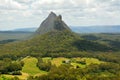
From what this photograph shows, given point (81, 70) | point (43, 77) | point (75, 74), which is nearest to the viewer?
point (43, 77)

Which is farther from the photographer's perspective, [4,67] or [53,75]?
[4,67]

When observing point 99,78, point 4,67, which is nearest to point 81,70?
point 99,78

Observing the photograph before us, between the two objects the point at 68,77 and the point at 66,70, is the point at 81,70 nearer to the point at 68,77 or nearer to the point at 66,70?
the point at 66,70

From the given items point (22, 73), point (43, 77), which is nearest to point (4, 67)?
point (22, 73)

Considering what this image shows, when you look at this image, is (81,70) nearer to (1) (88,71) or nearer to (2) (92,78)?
(1) (88,71)

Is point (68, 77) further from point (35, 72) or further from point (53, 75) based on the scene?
point (35, 72)

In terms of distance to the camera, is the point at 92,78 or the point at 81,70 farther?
the point at 81,70

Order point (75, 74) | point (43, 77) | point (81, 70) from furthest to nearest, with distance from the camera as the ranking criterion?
point (81, 70), point (75, 74), point (43, 77)

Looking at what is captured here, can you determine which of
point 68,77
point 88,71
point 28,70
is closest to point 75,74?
point 68,77
